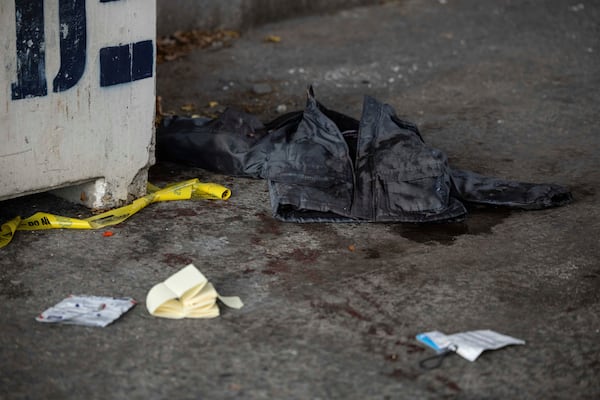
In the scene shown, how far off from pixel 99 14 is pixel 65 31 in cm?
19

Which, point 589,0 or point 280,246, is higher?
point 589,0

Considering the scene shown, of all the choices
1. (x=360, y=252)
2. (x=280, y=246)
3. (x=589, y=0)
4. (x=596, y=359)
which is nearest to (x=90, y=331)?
(x=280, y=246)

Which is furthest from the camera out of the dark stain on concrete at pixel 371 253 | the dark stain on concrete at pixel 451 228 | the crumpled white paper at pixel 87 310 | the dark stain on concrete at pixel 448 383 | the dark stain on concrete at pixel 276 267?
the dark stain on concrete at pixel 451 228

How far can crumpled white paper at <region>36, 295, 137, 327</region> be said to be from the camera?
3396 millimetres

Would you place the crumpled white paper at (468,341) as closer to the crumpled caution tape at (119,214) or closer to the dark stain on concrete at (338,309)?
the dark stain on concrete at (338,309)

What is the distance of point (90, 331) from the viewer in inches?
132

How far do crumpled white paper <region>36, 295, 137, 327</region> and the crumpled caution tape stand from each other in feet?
2.21

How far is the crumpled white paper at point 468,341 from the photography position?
325 centimetres

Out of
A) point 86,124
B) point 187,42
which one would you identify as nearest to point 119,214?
point 86,124

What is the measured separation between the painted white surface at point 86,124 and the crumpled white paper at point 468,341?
1845 millimetres

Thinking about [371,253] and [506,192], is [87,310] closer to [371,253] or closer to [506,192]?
[371,253]

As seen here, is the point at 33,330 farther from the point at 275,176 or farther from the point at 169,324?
the point at 275,176

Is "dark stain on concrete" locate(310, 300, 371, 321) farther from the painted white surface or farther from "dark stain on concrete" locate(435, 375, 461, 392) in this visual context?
the painted white surface

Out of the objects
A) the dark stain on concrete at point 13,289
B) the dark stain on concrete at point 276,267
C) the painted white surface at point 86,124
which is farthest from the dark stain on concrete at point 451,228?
the dark stain on concrete at point 13,289
